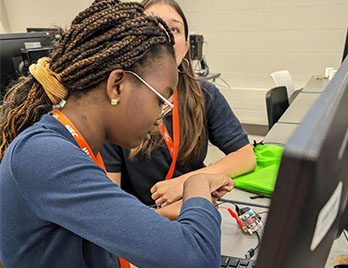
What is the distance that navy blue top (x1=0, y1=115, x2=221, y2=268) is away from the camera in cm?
56

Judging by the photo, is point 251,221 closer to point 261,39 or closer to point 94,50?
point 94,50

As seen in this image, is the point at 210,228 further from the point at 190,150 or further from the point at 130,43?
the point at 190,150

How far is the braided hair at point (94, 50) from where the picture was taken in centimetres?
68

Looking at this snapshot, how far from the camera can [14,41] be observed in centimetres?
197

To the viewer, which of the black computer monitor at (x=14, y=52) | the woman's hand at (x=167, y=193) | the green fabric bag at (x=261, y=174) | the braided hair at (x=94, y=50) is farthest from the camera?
the black computer monitor at (x=14, y=52)

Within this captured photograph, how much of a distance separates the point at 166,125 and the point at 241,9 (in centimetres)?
261

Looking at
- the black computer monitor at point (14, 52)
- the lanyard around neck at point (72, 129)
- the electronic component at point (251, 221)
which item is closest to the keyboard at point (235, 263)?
the electronic component at point (251, 221)

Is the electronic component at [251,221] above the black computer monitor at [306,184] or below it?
below

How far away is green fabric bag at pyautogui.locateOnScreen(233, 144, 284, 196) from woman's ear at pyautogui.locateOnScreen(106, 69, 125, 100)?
26.2 inches

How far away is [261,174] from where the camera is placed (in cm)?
130

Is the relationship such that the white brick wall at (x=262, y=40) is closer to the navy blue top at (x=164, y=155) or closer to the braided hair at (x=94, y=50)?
the navy blue top at (x=164, y=155)

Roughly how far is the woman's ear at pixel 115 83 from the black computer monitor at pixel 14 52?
4.48ft

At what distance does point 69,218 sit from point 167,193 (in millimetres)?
510

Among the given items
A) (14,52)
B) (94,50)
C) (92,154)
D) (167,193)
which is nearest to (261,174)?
(167,193)
